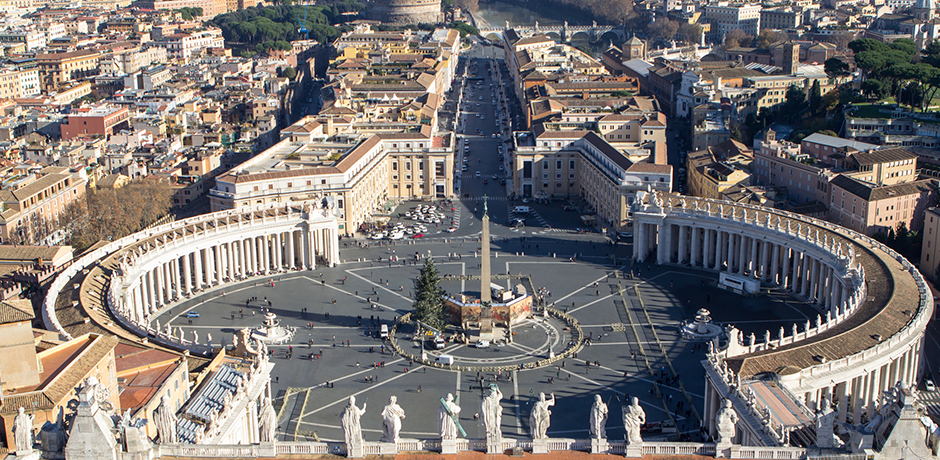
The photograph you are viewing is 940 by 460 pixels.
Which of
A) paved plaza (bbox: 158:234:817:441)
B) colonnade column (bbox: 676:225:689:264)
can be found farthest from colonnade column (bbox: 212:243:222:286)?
colonnade column (bbox: 676:225:689:264)

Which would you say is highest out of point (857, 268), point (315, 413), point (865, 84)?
point (865, 84)

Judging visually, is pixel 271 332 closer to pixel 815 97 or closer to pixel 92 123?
pixel 92 123

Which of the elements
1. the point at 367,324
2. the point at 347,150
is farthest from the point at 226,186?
the point at 367,324

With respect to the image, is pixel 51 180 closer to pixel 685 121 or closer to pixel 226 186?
pixel 226 186

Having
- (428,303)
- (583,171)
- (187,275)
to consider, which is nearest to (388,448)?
(428,303)

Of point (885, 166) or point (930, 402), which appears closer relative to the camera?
point (930, 402)

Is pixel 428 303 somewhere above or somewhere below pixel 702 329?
above

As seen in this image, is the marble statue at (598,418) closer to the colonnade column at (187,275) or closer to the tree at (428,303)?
the tree at (428,303)

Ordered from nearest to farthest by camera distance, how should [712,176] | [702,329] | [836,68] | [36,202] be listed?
[702,329] < [36,202] < [712,176] < [836,68]
